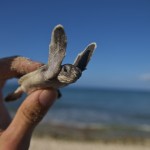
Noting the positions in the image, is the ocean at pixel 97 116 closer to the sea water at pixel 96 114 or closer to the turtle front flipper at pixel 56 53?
the sea water at pixel 96 114

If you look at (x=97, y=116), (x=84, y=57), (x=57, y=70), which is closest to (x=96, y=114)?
(x=97, y=116)

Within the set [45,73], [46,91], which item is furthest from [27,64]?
[46,91]

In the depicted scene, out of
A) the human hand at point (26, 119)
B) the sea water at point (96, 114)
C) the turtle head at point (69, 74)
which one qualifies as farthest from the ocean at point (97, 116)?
the human hand at point (26, 119)

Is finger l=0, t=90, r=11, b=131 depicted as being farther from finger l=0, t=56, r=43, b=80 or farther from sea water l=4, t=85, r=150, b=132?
sea water l=4, t=85, r=150, b=132

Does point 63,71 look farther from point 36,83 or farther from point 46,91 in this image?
point 46,91

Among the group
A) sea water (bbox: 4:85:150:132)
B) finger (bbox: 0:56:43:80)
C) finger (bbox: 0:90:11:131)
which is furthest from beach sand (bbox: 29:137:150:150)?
finger (bbox: 0:90:11:131)

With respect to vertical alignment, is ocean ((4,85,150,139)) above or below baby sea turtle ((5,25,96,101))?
above

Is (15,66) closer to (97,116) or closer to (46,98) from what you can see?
(46,98)
